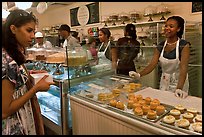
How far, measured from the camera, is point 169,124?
4.09 ft

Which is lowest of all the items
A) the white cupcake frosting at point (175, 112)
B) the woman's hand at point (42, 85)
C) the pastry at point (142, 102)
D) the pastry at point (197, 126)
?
the pastry at point (197, 126)

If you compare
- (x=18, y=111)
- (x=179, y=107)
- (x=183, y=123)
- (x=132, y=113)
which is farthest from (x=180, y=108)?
(x=18, y=111)

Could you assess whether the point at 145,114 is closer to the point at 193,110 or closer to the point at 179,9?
the point at 193,110

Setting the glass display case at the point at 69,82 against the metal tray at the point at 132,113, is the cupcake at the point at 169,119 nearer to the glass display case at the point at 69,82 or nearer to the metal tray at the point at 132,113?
the metal tray at the point at 132,113

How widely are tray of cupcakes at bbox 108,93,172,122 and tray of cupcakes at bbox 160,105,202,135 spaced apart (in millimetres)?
54

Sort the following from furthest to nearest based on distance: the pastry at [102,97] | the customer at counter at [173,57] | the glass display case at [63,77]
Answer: the glass display case at [63,77]
the customer at counter at [173,57]
the pastry at [102,97]

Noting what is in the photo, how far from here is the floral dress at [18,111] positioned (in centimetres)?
117

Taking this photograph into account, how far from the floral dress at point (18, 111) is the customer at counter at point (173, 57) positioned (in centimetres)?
123

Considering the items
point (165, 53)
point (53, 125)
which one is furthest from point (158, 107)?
point (53, 125)

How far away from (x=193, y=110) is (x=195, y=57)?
97.8 inches

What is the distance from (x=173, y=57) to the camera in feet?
7.04

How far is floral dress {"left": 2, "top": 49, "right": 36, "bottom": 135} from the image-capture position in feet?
3.84

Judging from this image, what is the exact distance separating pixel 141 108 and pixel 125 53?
1547mm

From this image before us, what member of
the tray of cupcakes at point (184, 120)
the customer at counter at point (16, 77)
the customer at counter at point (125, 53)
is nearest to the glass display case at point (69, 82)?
the customer at counter at point (125, 53)
